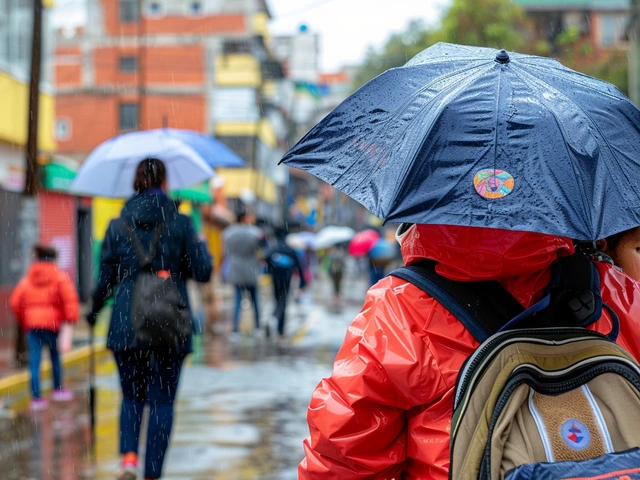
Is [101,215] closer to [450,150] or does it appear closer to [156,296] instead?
[156,296]

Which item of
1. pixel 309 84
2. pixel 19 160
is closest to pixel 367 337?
pixel 19 160

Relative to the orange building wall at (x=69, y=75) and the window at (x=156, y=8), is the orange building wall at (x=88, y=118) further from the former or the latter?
the window at (x=156, y=8)

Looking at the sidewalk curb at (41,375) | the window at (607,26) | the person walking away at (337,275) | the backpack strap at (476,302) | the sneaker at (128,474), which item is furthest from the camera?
the window at (607,26)

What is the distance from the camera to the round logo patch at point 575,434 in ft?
6.45

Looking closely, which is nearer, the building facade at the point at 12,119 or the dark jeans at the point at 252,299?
the dark jeans at the point at 252,299

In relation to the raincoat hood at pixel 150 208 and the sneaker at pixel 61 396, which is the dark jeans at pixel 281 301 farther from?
the raincoat hood at pixel 150 208

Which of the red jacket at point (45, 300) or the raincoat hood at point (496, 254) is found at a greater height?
the raincoat hood at point (496, 254)

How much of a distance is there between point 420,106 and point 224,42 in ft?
170

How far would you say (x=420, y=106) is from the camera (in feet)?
8.09

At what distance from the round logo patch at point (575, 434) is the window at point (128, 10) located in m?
52.9

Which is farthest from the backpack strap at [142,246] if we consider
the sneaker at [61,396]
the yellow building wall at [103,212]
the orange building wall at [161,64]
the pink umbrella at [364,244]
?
the orange building wall at [161,64]

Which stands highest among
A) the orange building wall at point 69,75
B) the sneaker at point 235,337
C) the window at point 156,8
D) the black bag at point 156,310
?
the window at point 156,8

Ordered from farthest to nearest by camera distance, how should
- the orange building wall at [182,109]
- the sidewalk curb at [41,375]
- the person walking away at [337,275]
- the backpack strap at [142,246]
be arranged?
the orange building wall at [182,109] < the person walking away at [337,275] < the sidewalk curb at [41,375] < the backpack strap at [142,246]

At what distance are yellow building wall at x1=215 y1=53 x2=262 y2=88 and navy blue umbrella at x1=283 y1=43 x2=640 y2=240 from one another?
50199 mm
